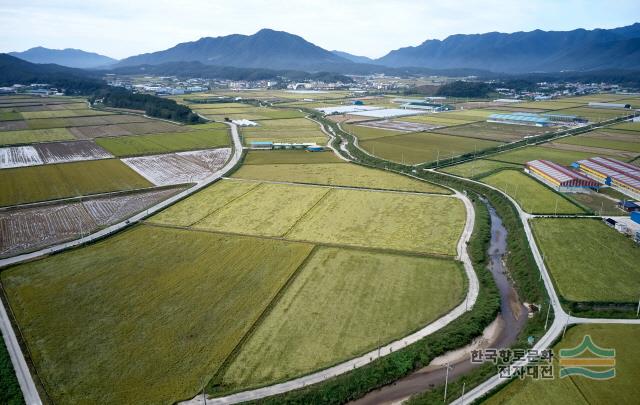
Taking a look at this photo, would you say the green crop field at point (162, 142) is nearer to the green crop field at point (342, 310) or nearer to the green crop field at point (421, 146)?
the green crop field at point (421, 146)

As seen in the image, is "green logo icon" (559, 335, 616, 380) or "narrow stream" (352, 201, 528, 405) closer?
"green logo icon" (559, 335, 616, 380)

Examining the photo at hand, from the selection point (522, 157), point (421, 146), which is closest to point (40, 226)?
point (421, 146)

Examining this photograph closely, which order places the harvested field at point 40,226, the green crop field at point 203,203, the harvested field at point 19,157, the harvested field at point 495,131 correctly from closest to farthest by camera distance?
the harvested field at point 40,226, the green crop field at point 203,203, the harvested field at point 19,157, the harvested field at point 495,131

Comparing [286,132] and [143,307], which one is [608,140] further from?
[143,307]

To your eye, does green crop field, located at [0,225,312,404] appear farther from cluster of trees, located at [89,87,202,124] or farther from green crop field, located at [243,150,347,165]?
cluster of trees, located at [89,87,202,124]

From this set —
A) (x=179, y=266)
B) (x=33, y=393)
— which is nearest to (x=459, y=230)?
(x=179, y=266)

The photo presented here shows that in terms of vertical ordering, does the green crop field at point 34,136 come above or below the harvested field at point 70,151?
above

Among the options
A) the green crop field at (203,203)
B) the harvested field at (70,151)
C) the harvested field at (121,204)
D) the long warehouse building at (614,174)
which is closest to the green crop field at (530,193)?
the long warehouse building at (614,174)

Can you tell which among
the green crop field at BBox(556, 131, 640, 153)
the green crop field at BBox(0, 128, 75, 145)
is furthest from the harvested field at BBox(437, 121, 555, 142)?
Result: the green crop field at BBox(0, 128, 75, 145)
